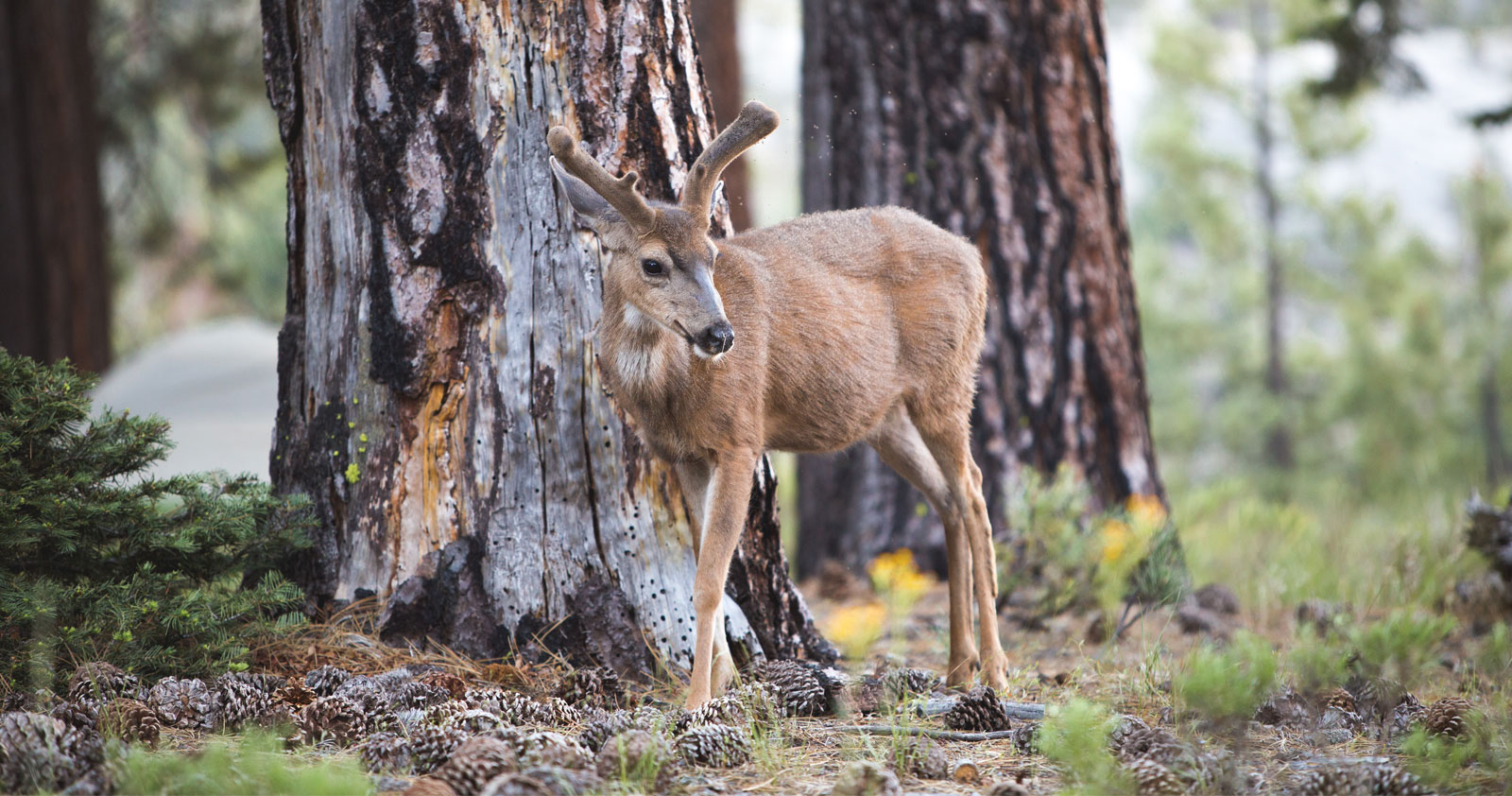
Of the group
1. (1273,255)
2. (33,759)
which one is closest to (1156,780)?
(33,759)

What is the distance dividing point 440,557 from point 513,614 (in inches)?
12.3

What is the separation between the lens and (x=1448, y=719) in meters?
3.42

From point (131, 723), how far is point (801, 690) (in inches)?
73.0

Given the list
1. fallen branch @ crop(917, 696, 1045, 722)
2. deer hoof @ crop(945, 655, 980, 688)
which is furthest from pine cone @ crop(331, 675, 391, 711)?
deer hoof @ crop(945, 655, 980, 688)

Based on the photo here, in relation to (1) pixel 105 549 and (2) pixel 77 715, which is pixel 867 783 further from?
(1) pixel 105 549

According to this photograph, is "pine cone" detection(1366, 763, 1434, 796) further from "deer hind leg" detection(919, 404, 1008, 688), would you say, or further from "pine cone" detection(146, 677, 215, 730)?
"pine cone" detection(146, 677, 215, 730)

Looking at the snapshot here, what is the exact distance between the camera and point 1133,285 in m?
A: 6.89

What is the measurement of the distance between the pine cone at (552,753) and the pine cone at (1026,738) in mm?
1177

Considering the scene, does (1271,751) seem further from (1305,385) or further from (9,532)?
(1305,385)

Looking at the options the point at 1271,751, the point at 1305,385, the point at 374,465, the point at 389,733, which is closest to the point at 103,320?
the point at 374,465

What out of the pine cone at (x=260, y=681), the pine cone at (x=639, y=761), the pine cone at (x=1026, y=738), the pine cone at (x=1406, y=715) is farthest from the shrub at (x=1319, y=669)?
the pine cone at (x=260, y=681)

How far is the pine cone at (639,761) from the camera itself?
→ 9.38ft

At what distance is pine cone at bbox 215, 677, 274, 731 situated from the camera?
3.37 meters

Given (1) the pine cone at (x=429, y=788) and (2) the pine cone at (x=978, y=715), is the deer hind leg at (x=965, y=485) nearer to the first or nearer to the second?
(2) the pine cone at (x=978, y=715)
